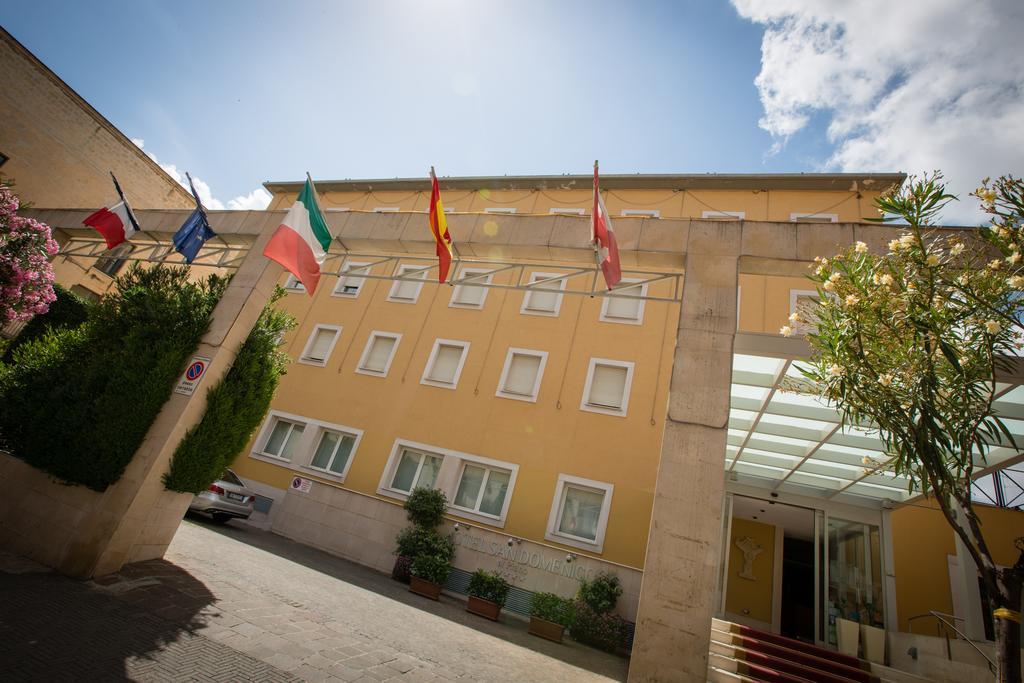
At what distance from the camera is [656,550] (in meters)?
4.70

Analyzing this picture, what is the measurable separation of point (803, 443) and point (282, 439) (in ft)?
55.4

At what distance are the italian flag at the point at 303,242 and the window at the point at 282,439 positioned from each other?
11562 millimetres

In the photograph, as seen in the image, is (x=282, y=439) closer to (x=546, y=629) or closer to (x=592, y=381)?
(x=592, y=381)

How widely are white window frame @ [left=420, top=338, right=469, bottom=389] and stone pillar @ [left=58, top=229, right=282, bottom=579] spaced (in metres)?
8.63

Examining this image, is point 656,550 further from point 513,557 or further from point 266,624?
point 513,557

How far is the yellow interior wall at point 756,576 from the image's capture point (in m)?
14.6

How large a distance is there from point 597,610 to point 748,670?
3605 mm

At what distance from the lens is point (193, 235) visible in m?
9.02

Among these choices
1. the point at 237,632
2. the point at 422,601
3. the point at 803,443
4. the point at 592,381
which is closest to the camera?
the point at 237,632

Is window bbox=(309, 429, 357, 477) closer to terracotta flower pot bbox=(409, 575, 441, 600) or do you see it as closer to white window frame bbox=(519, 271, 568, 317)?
terracotta flower pot bbox=(409, 575, 441, 600)

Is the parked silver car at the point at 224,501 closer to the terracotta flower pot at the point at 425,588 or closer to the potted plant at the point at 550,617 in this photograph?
the terracotta flower pot at the point at 425,588

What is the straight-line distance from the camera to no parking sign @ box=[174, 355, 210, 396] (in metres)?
6.86

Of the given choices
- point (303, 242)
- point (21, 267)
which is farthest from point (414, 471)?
point (21, 267)

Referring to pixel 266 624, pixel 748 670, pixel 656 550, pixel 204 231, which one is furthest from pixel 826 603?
pixel 204 231
